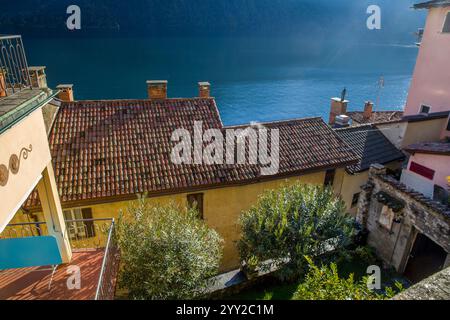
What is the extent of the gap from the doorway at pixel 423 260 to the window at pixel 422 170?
9.04 ft

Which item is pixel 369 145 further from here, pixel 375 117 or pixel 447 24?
pixel 375 117

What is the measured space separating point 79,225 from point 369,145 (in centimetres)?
1567

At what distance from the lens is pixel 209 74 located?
2894 inches

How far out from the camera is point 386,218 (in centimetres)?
1141

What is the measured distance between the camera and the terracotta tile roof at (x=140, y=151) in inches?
433

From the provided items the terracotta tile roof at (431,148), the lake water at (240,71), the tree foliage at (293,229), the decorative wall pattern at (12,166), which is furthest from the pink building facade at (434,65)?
the lake water at (240,71)

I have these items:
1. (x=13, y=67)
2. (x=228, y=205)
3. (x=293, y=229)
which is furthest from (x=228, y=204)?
(x=13, y=67)

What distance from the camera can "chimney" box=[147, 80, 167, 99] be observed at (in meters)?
14.9

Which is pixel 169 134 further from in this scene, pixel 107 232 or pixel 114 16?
pixel 114 16

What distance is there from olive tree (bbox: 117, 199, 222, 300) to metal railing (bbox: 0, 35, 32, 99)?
12.6 ft

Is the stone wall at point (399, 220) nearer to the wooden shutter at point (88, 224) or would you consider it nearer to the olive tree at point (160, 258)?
the olive tree at point (160, 258)

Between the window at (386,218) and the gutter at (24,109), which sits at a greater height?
the gutter at (24,109)
